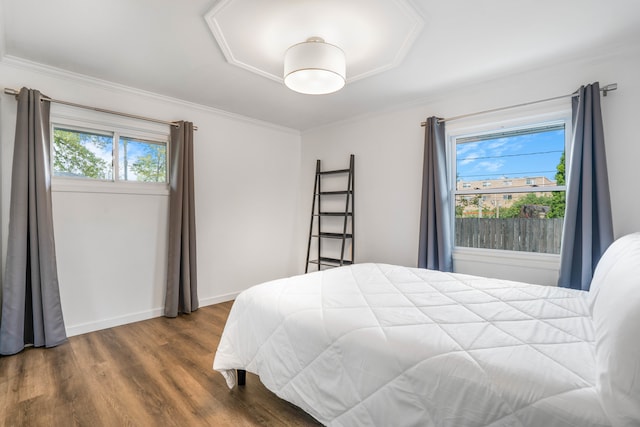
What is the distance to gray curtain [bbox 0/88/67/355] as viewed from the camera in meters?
2.31

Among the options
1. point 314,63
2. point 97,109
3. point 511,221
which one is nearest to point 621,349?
point 314,63

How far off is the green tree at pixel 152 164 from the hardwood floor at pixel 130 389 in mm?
1591

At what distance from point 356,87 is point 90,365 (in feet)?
10.4

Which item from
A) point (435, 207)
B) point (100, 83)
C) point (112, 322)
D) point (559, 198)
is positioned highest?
point (100, 83)

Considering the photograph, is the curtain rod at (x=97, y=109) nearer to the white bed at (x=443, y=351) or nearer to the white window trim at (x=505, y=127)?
the white bed at (x=443, y=351)

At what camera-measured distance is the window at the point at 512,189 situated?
8.65 feet

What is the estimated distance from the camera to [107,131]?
2.95m

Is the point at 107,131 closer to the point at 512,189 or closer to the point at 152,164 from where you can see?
the point at 152,164

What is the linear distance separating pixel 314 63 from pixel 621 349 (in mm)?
1959

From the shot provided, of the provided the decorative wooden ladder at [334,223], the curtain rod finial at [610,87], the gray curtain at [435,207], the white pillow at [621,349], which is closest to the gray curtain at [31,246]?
the decorative wooden ladder at [334,223]

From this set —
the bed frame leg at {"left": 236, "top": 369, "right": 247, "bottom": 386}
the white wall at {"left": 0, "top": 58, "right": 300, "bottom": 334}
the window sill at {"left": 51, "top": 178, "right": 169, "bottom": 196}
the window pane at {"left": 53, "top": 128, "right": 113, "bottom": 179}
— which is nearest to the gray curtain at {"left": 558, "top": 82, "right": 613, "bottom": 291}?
the bed frame leg at {"left": 236, "top": 369, "right": 247, "bottom": 386}

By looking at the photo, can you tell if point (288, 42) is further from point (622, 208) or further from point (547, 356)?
point (622, 208)

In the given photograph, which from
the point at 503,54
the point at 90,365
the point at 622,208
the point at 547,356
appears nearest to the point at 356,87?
the point at 503,54

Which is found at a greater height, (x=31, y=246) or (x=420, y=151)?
(x=420, y=151)
